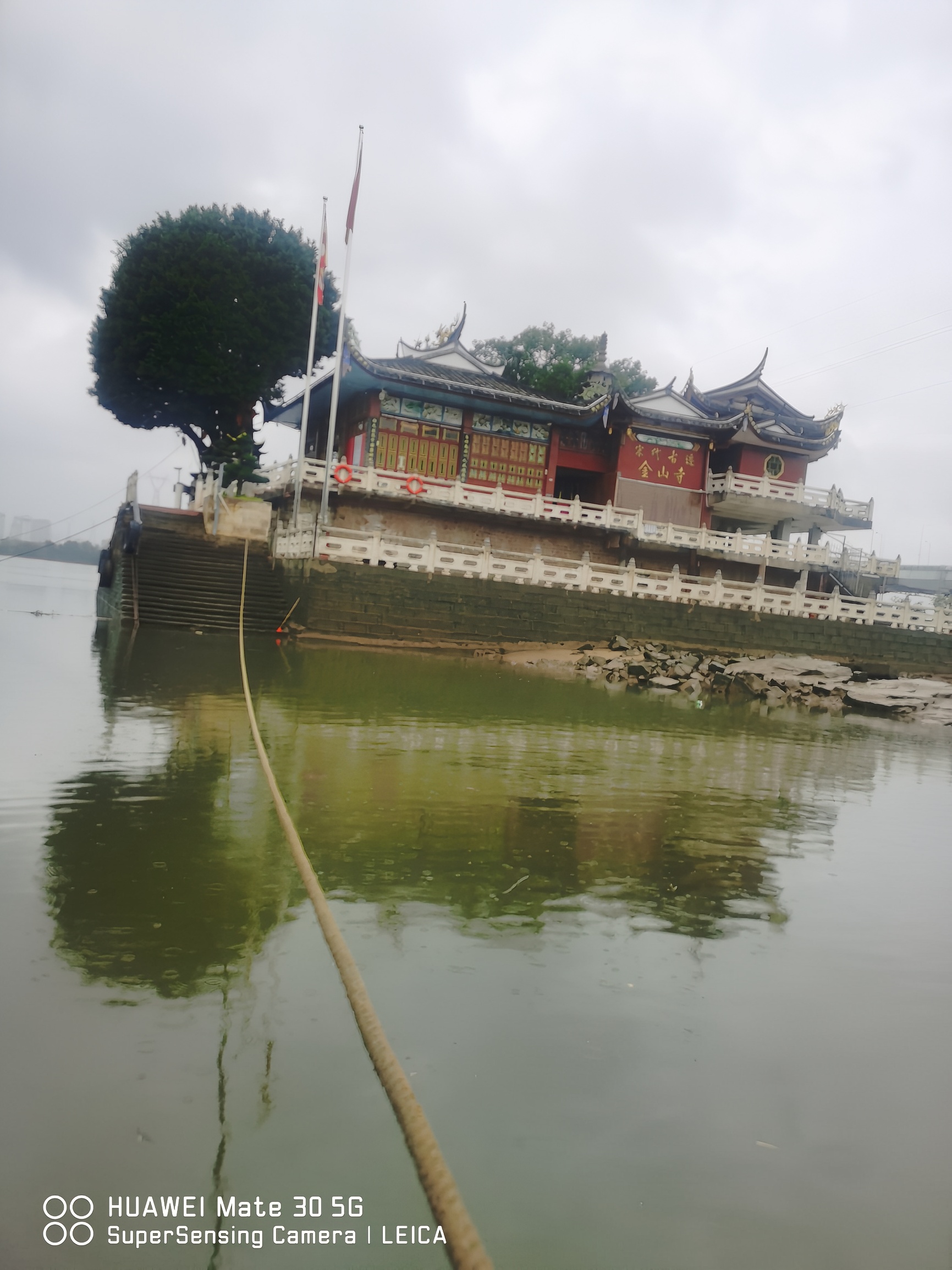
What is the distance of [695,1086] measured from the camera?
8.99 ft

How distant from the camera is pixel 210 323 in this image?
28422 mm

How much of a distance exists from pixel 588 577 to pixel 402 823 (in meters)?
17.6

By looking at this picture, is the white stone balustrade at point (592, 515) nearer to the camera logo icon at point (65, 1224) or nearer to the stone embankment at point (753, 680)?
the stone embankment at point (753, 680)

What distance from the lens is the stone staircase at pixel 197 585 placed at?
18.0 m

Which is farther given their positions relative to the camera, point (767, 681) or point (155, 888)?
point (767, 681)

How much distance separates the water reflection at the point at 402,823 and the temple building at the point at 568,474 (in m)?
14.0

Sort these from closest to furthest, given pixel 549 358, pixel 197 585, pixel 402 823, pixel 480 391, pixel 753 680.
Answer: pixel 402 823 < pixel 197 585 < pixel 753 680 < pixel 480 391 < pixel 549 358

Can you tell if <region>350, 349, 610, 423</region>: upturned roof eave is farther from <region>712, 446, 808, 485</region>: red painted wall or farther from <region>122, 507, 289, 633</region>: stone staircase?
<region>122, 507, 289, 633</region>: stone staircase

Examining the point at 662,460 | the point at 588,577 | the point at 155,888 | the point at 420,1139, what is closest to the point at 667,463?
the point at 662,460

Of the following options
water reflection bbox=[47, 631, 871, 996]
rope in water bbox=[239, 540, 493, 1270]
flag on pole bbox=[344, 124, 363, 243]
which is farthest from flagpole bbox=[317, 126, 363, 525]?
rope in water bbox=[239, 540, 493, 1270]

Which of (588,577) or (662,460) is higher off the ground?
(662,460)

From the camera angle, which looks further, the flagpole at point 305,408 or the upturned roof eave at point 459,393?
the upturned roof eave at point 459,393

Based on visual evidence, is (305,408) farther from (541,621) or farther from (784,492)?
(784,492)

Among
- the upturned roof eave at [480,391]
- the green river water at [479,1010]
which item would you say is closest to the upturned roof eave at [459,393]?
the upturned roof eave at [480,391]
